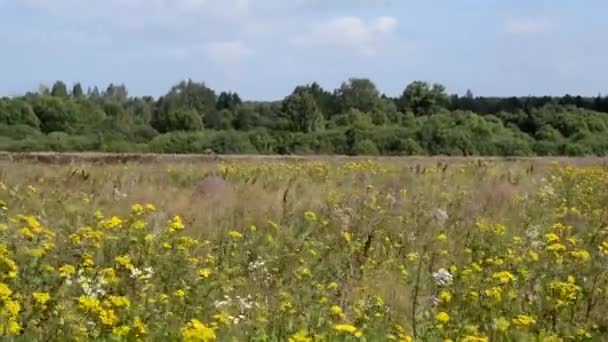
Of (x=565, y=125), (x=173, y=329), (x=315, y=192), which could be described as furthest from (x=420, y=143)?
(x=173, y=329)

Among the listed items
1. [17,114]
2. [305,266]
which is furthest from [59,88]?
[305,266]

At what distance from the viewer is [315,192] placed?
12.4 metres

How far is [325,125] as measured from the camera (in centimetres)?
4500

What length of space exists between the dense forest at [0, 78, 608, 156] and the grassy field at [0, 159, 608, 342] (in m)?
21.4

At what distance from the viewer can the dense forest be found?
34562mm

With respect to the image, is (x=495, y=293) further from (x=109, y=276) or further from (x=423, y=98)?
(x=423, y=98)

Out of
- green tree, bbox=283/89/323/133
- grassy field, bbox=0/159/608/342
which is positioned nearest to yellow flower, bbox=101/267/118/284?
grassy field, bbox=0/159/608/342

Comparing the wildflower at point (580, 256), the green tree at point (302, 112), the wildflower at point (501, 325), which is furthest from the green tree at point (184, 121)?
the wildflower at point (501, 325)

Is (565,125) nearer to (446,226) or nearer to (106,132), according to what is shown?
(106,132)

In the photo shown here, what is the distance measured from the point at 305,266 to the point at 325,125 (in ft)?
126

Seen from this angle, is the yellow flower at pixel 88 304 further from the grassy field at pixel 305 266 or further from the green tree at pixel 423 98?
the green tree at pixel 423 98

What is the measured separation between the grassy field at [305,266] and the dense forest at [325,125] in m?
21.4

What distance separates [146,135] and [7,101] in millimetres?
11679

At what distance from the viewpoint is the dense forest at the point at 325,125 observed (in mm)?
34562
